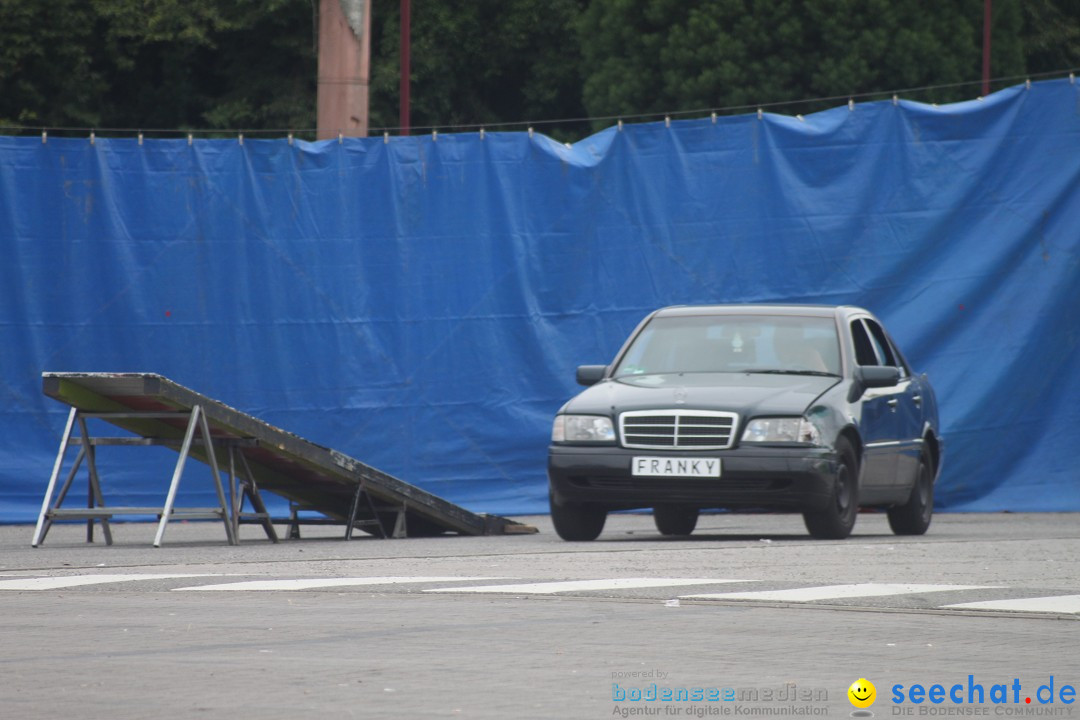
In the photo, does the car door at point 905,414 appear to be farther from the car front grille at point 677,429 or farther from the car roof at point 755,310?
the car front grille at point 677,429

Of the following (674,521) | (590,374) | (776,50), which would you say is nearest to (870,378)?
(590,374)

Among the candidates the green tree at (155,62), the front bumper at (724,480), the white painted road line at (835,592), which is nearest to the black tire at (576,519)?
the front bumper at (724,480)

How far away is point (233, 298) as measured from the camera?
17281 mm

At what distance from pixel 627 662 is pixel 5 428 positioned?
11218mm

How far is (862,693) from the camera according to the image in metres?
5.92

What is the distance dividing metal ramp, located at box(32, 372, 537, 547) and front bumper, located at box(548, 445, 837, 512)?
1454 millimetres

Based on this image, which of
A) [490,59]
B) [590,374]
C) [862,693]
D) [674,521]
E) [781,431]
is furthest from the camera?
[490,59]

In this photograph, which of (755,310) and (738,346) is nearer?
(738,346)

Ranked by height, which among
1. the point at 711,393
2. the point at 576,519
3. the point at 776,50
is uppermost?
the point at 776,50

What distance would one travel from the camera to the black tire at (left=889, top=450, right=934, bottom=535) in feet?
48.6

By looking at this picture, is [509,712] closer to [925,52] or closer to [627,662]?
[627,662]

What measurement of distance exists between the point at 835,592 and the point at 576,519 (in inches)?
177

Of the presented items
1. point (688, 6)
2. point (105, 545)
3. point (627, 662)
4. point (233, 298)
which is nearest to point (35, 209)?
point (233, 298)

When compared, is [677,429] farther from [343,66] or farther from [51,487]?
Result: [343,66]
